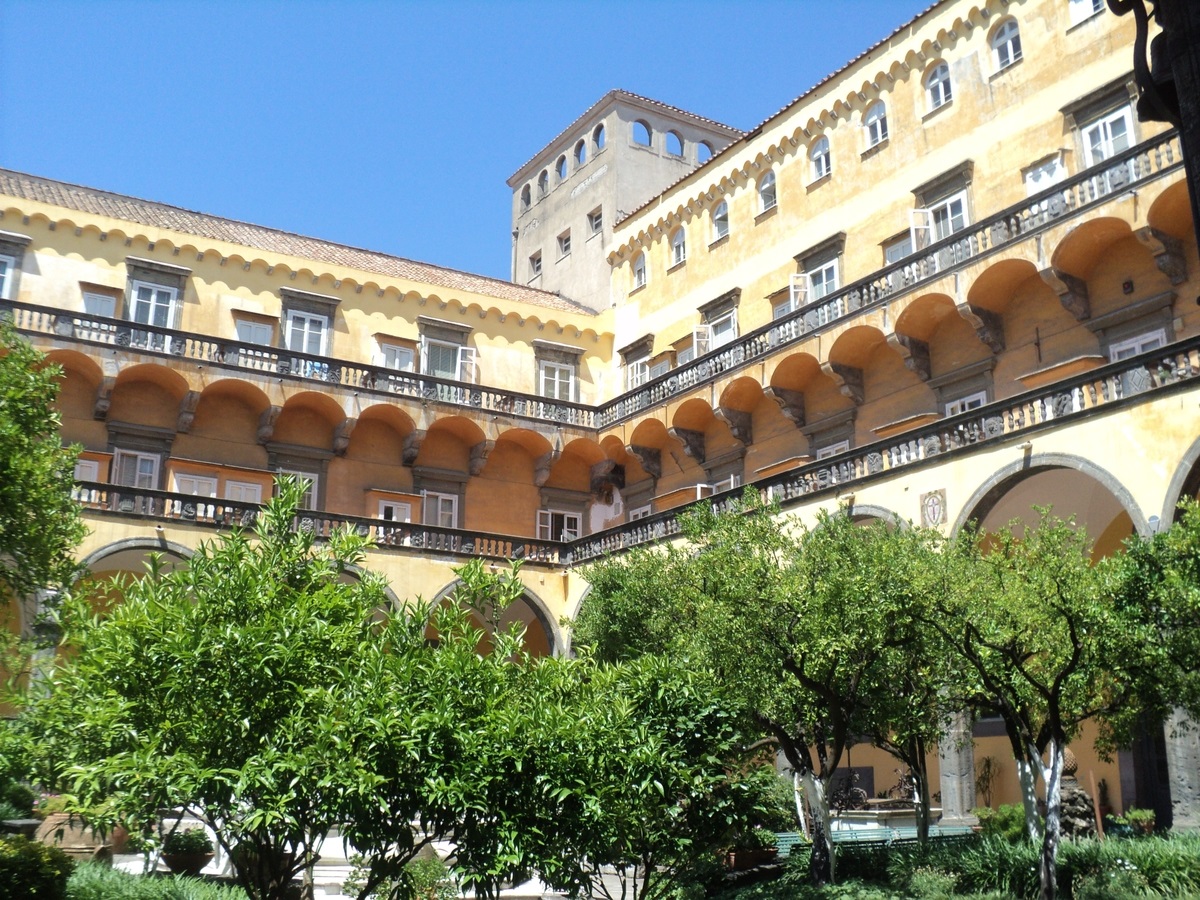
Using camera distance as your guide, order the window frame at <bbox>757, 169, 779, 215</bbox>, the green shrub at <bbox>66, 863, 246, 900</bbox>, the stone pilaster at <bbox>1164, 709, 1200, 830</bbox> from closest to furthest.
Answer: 1. the green shrub at <bbox>66, 863, 246, 900</bbox>
2. the stone pilaster at <bbox>1164, 709, 1200, 830</bbox>
3. the window frame at <bbox>757, 169, 779, 215</bbox>

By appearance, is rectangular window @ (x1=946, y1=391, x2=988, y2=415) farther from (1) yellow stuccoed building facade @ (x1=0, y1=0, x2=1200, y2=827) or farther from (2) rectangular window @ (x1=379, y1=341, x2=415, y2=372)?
(2) rectangular window @ (x1=379, y1=341, x2=415, y2=372)

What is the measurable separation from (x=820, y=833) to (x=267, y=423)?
17.0 m

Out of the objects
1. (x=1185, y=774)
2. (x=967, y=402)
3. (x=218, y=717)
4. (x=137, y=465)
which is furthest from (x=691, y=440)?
(x=218, y=717)

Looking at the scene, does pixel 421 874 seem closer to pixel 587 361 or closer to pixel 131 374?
pixel 131 374

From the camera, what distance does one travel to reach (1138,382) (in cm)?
1589

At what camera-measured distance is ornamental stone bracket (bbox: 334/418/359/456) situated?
1060 inches

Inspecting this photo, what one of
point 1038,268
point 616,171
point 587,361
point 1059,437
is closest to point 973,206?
point 1038,268

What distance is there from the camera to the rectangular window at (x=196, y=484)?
A: 25641 millimetres

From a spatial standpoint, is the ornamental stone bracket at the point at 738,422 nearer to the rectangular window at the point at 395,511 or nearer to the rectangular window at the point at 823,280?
the rectangular window at the point at 823,280

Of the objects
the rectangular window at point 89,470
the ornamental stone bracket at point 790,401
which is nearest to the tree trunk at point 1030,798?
the ornamental stone bracket at point 790,401

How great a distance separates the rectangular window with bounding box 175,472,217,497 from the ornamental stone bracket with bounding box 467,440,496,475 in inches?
246

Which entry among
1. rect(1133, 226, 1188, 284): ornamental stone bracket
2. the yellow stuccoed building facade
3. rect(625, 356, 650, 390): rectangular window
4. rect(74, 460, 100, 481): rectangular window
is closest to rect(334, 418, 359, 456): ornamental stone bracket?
the yellow stuccoed building facade

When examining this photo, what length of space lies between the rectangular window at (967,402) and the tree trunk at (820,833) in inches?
384

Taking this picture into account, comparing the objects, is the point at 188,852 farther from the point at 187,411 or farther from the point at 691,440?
the point at 691,440
